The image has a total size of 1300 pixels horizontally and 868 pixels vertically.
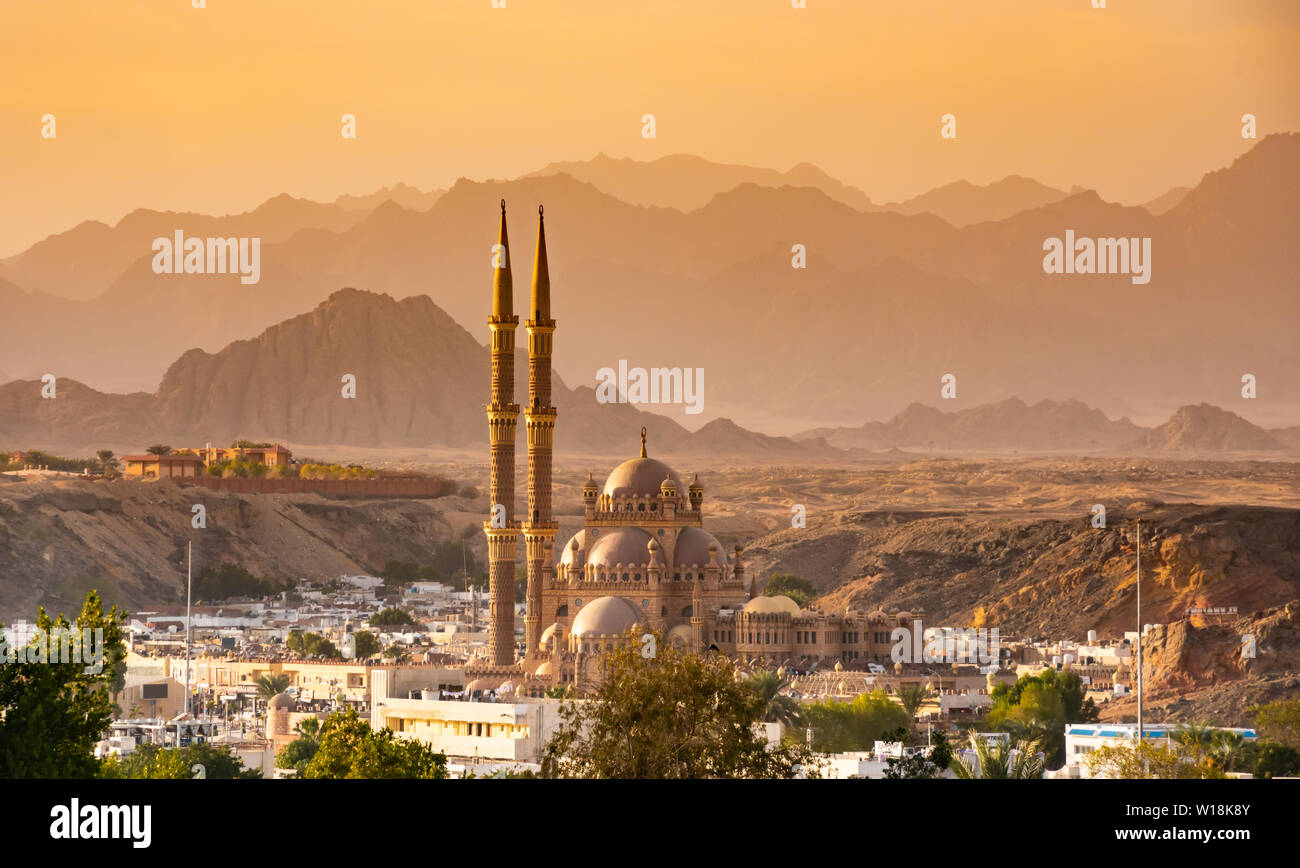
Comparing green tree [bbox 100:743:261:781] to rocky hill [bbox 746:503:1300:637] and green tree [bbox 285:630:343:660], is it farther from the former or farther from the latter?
rocky hill [bbox 746:503:1300:637]

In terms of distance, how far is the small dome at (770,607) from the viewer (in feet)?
413

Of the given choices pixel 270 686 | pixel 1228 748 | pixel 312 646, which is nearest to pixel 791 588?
pixel 312 646

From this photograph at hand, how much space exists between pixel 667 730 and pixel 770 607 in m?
75.7

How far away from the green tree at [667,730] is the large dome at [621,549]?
74.7 m

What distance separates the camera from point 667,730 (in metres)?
51.3

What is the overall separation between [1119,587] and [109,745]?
10168 cm

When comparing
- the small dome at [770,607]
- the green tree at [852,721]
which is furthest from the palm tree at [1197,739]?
the small dome at [770,607]

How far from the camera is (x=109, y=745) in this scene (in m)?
92.7

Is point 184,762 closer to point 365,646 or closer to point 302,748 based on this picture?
point 302,748

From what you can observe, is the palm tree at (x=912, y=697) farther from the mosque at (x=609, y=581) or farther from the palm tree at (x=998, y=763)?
the palm tree at (x=998, y=763)

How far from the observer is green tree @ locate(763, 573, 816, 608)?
173 meters

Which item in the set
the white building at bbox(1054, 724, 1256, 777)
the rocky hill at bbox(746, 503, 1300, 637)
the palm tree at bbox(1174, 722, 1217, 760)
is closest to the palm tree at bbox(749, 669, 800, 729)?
the white building at bbox(1054, 724, 1256, 777)

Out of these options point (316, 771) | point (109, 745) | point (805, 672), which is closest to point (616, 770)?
point (316, 771)
